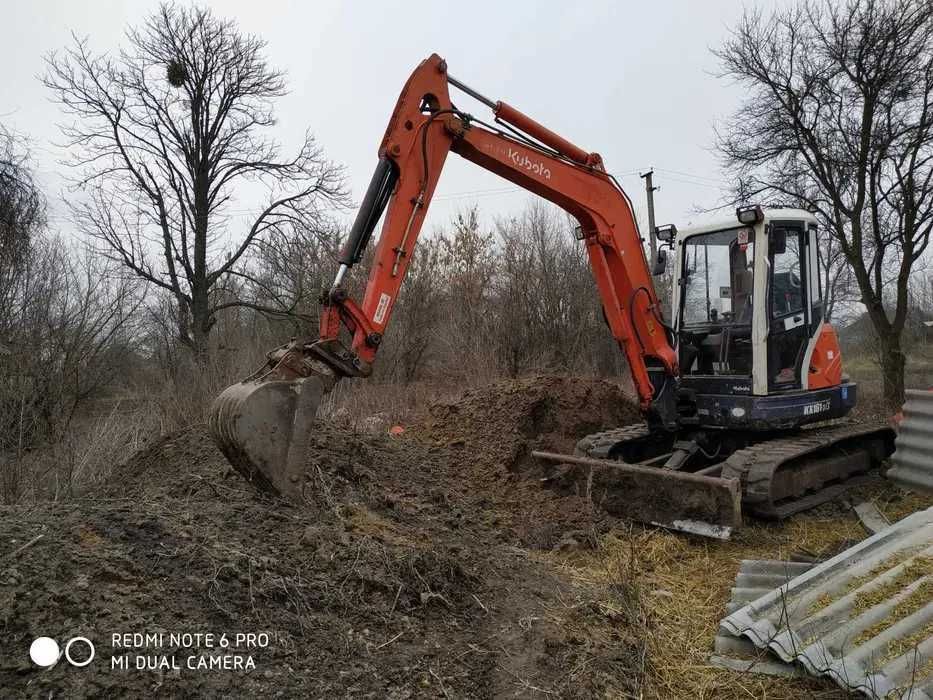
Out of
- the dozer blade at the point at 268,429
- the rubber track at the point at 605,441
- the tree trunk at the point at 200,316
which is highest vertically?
the tree trunk at the point at 200,316

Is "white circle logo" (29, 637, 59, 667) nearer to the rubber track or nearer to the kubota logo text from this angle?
the kubota logo text

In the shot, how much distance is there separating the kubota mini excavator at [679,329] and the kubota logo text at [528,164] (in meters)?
0.02

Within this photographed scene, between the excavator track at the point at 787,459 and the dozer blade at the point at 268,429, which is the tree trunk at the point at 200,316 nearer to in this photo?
the excavator track at the point at 787,459

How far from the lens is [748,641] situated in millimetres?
3549

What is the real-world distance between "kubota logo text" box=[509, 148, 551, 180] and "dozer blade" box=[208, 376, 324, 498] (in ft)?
8.88

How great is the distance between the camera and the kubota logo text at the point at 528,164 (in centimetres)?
571

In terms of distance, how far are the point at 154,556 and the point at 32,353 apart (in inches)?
232

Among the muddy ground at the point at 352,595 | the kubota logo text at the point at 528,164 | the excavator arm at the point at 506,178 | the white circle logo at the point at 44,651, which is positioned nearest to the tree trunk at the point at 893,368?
the muddy ground at the point at 352,595

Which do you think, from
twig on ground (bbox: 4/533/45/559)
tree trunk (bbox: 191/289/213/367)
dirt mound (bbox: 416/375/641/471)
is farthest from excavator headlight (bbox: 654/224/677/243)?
tree trunk (bbox: 191/289/213/367)

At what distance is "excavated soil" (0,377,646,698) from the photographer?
2602 millimetres

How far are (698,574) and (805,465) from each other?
201cm

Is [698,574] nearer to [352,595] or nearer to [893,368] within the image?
[352,595]

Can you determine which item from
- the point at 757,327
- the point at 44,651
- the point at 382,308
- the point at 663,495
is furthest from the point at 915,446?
the point at 44,651

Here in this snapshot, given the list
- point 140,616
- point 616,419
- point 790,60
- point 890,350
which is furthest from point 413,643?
point 790,60
